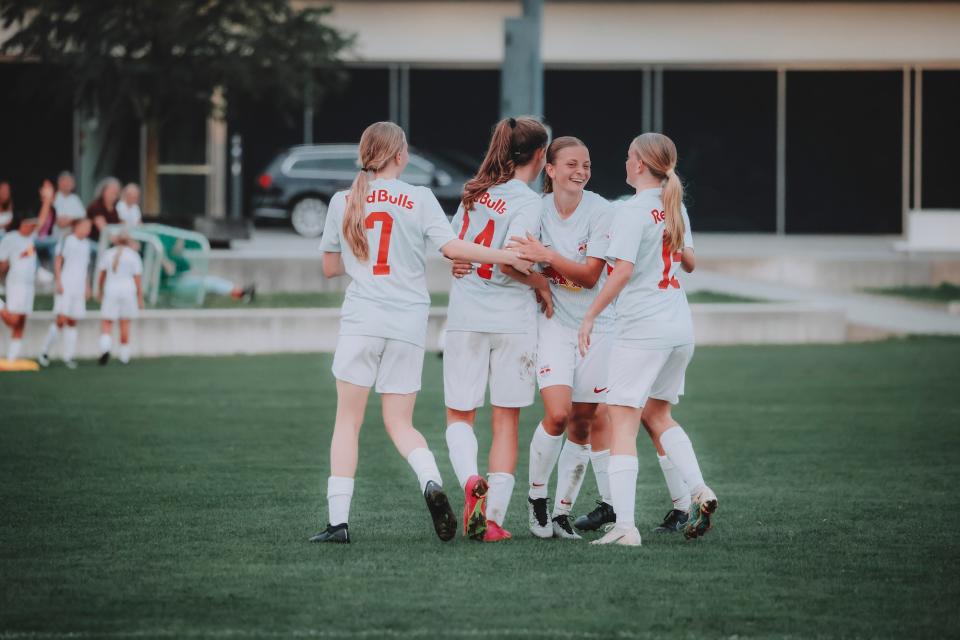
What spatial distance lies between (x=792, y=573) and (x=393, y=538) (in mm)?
1877

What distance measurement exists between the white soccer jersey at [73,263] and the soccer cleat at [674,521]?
35.2 ft

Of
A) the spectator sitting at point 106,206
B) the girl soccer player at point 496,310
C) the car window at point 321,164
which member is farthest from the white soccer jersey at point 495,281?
the car window at point 321,164

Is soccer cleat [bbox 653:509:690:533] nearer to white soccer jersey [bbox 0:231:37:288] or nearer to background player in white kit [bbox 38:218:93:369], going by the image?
background player in white kit [bbox 38:218:93:369]

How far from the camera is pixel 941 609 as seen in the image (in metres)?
5.77

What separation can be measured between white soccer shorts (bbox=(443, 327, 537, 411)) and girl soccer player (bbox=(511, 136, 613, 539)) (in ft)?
0.27

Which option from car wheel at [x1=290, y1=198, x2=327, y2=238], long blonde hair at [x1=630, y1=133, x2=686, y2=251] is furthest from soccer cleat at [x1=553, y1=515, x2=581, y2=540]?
car wheel at [x1=290, y1=198, x2=327, y2=238]

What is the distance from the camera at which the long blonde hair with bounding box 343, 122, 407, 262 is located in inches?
269

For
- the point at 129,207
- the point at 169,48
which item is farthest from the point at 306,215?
the point at 129,207

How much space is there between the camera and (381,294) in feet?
22.6

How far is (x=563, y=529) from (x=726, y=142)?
90.1 feet

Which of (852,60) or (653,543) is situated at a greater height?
(852,60)

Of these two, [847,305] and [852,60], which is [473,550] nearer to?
[847,305]

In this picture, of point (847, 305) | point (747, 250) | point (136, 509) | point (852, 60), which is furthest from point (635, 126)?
point (136, 509)

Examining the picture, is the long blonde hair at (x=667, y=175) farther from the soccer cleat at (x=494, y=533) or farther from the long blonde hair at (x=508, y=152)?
the soccer cleat at (x=494, y=533)
